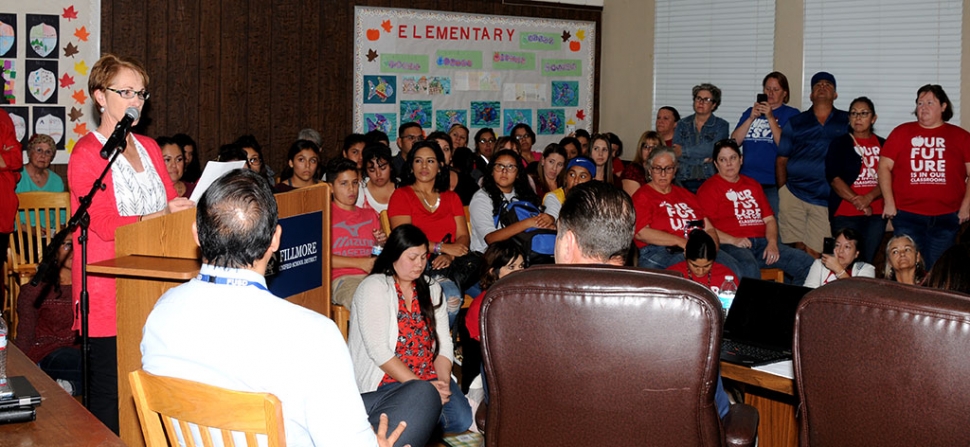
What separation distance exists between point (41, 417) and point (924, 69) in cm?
682

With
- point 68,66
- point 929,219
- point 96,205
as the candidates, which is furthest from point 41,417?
point 929,219

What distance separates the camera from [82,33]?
22.3ft

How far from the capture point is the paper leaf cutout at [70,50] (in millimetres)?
6781

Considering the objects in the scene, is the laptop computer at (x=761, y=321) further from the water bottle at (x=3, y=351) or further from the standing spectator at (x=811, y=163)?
the standing spectator at (x=811, y=163)

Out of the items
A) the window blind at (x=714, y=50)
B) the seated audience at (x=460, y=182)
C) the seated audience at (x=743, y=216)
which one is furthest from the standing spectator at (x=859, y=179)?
the seated audience at (x=460, y=182)

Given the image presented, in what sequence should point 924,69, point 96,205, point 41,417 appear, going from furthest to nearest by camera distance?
point 924,69 → point 96,205 → point 41,417

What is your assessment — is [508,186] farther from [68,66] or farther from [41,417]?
[41,417]

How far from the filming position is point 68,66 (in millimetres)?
6805

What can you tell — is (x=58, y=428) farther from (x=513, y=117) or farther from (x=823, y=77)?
(x=513, y=117)

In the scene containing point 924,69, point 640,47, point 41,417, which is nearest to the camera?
point 41,417

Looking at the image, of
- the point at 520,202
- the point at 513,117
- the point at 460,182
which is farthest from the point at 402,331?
the point at 513,117

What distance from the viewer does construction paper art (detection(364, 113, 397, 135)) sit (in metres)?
8.18

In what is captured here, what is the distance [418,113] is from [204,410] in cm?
677

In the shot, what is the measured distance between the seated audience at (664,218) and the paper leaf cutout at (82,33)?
3.94m
